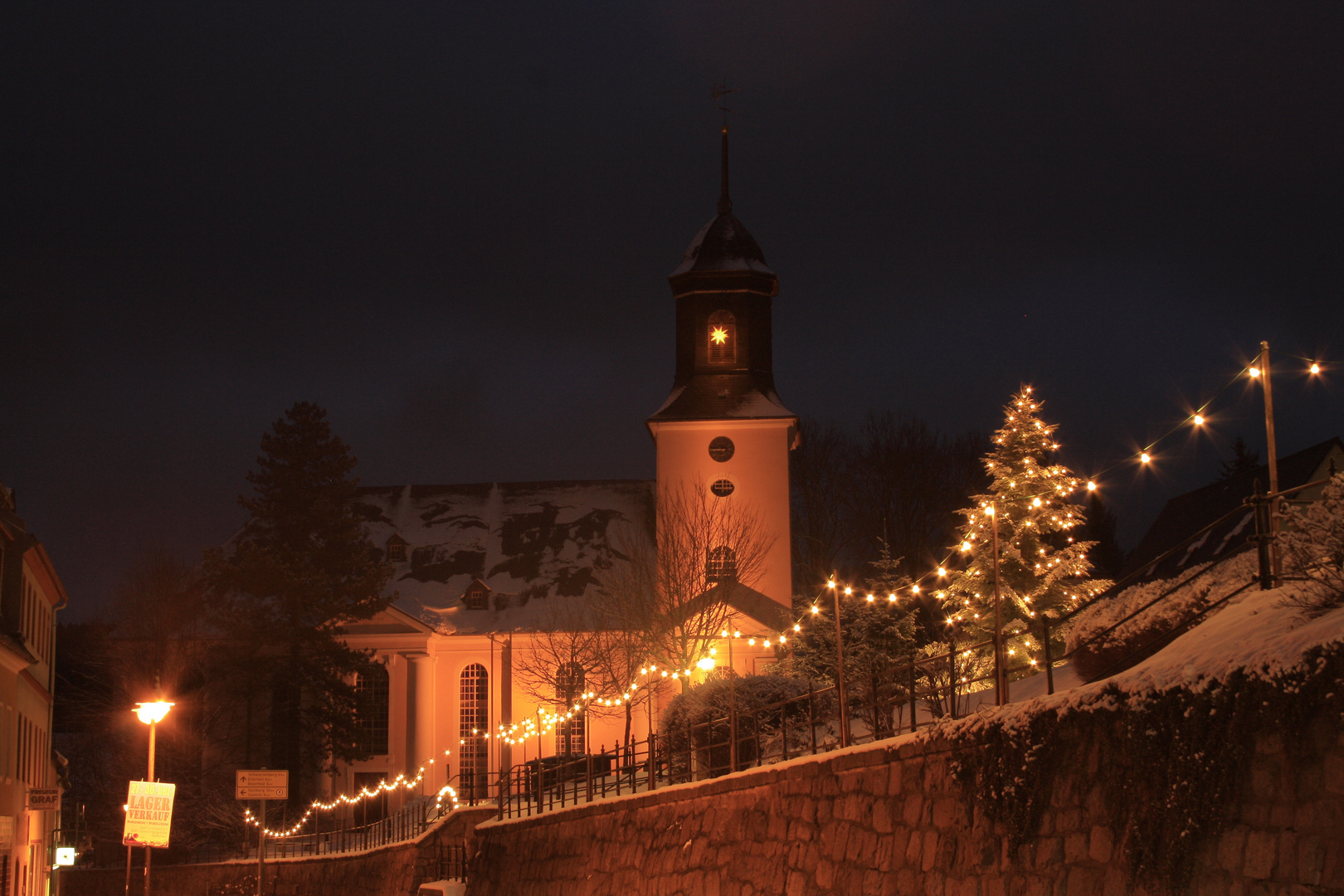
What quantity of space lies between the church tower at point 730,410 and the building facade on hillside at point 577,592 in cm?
4

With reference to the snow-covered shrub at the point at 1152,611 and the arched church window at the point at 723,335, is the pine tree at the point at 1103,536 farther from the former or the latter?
the snow-covered shrub at the point at 1152,611

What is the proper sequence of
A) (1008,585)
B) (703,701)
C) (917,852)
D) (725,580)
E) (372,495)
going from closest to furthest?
(917,852)
(703,701)
(1008,585)
(725,580)
(372,495)

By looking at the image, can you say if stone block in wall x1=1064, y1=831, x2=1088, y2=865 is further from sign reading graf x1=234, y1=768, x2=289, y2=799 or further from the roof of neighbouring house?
sign reading graf x1=234, y1=768, x2=289, y2=799

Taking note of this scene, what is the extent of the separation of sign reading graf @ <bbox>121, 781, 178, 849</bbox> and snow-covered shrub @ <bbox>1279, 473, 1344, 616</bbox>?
17397 mm

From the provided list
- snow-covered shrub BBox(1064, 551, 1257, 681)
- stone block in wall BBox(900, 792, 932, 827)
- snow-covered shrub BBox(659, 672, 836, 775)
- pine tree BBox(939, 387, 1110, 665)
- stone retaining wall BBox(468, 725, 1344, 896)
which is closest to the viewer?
stone retaining wall BBox(468, 725, 1344, 896)

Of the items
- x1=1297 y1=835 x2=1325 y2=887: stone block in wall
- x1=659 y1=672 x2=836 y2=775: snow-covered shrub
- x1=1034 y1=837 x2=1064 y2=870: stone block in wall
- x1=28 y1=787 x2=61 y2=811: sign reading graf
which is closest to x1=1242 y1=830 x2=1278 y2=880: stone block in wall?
x1=1297 y1=835 x2=1325 y2=887: stone block in wall

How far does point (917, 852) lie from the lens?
1012 cm

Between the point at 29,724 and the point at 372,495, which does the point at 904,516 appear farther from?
the point at 29,724

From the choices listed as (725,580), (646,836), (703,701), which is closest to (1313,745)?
(646,836)

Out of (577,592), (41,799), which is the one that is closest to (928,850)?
(41,799)

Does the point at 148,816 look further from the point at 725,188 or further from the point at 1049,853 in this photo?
the point at 725,188

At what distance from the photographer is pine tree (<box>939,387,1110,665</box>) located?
99.1 feet

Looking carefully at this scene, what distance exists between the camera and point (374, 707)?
145 feet

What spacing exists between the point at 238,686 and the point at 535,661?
9041mm
